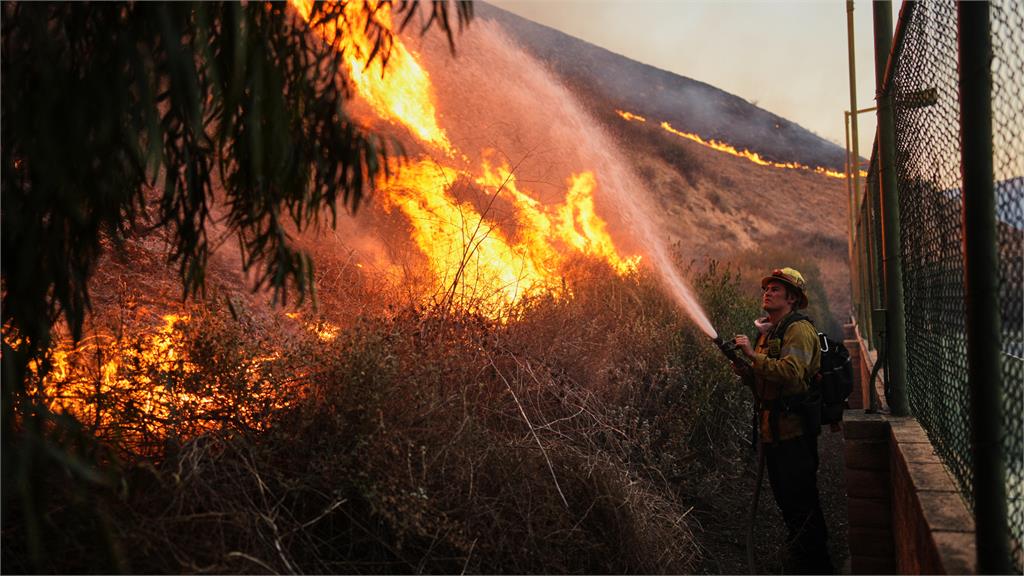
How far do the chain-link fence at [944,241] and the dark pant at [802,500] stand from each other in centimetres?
72

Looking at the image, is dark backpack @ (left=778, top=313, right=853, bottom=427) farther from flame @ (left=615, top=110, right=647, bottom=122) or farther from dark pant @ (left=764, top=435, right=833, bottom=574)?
flame @ (left=615, top=110, right=647, bottom=122)

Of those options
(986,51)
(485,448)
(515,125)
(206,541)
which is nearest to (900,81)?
(986,51)

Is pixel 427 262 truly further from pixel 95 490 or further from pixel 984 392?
pixel 984 392

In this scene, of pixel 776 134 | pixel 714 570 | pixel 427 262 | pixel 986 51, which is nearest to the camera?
pixel 986 51

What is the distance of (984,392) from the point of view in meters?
2.47

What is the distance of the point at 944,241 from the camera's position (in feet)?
11.9

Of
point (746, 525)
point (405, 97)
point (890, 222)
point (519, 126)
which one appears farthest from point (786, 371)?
point (519, 126)

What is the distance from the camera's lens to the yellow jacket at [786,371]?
17.5 ft

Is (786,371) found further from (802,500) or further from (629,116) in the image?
→ (629,116)

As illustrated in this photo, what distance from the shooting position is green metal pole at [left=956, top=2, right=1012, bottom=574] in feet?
7.93

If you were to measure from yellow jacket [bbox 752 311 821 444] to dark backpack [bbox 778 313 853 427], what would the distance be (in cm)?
6

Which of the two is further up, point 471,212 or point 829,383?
point 471,212

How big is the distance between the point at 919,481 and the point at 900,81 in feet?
8.13

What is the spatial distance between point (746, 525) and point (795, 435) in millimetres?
1305
